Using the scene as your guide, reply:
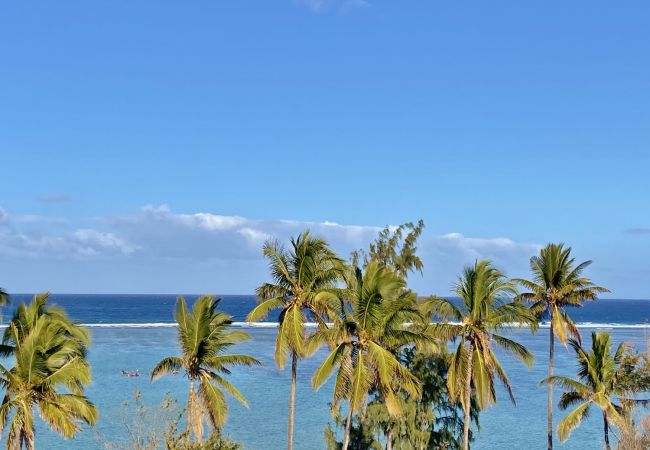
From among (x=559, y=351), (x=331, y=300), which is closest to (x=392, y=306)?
(x=331, y=300)

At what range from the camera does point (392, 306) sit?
31.1m

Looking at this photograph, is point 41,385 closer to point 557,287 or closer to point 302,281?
point 302,281

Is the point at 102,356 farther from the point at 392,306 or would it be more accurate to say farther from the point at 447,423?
the point at 392,306

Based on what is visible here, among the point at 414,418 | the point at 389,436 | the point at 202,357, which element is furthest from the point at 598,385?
the point at 202,357

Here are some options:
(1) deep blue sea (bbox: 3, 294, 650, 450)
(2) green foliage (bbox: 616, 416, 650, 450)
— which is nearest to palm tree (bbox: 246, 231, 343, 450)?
(1) deep blue sea (bbox: 3, 294, 650, 450)

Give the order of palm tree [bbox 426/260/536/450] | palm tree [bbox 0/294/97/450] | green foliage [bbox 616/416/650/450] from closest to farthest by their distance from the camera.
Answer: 1. palm tree [bbox 0/294/97/450]
2. green foliage [bbox 616/416/650/450]
3. palm tree [bbox 426/260/536/450]

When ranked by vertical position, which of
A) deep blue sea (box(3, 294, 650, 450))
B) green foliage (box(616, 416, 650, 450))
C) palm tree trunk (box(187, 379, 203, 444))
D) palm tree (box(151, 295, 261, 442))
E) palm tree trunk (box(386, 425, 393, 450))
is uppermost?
palm tree (box(151, 295, 261, 442))

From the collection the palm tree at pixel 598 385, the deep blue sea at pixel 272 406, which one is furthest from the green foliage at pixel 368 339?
the deep blue sea at pixel 272 406

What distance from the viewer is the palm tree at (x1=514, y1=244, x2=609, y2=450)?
3831 centimetres

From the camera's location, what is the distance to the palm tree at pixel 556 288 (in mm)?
38312

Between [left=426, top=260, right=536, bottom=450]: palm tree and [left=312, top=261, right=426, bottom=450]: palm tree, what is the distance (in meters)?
2.17

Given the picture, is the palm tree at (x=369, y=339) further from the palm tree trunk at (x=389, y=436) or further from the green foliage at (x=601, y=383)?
the green foliage at (x=601, y=383)

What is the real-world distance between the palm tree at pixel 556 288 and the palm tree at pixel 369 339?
431 inches

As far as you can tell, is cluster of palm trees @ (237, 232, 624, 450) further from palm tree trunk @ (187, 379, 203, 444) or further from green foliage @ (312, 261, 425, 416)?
palm tree trunk @ (187, 379, 203, 444)
